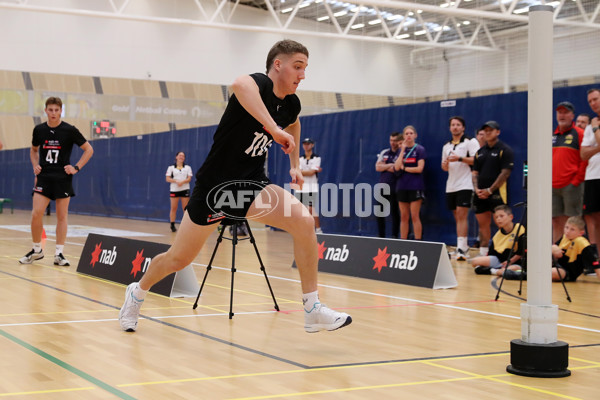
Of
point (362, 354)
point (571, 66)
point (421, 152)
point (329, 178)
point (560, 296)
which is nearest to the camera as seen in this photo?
point (362, 354)

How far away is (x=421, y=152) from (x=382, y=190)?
1.53m

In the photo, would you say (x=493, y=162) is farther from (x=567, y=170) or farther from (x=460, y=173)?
(x=567, y=170)

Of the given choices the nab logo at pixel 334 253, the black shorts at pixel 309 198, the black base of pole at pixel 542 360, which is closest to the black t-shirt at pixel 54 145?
the nab logo at pixel 334 253


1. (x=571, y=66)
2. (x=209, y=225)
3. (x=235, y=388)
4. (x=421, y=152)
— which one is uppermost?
(x=571, y=66)

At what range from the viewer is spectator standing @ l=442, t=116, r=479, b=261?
10469 millimetres

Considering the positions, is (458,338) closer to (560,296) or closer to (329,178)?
(560,296)

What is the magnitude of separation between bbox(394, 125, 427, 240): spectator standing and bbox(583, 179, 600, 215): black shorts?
3.27 m

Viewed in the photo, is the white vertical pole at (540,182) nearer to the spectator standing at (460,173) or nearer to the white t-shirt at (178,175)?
the spectator standing at (460,173)

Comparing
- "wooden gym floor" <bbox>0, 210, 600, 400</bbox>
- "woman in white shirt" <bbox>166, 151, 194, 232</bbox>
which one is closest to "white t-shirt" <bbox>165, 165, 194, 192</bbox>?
"woman in white shirt" <bbox>166, 151, 194, 232</bbox>

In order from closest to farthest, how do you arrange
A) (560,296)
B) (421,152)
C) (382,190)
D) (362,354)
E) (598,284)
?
(362,354), (560,296), (598,284), (421,152), (382,190)

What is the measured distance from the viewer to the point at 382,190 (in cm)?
1291

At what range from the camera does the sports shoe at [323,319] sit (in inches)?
170

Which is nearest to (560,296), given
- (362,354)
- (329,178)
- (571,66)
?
(362,354)

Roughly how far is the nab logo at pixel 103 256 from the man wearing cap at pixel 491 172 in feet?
15.9
